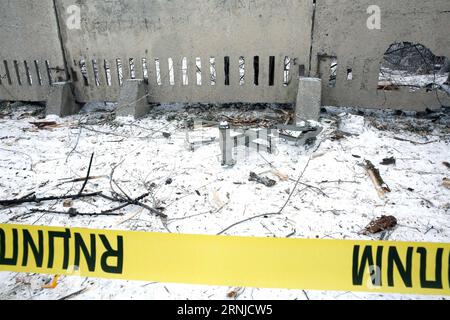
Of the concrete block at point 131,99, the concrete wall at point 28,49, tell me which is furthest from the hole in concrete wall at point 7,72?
the concrete block at point 131,99

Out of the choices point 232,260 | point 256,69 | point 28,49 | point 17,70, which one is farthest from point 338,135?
point 17,70

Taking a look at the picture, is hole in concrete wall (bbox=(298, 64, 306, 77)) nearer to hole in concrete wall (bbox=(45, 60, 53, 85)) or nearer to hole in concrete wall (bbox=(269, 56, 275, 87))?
hole in concrete wall (bbox=(269, 56, 275, 87))

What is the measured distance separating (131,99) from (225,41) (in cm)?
186

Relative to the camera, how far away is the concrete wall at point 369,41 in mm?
4719

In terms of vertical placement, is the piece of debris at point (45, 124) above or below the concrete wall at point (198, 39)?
below

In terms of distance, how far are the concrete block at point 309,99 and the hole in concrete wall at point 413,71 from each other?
1.19 metres

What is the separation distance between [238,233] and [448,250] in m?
1.53

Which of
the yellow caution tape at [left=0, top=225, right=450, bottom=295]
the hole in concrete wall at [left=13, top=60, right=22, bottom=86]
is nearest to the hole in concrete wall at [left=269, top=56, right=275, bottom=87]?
the yellow caution tape at [left=0, top=225, right=450, bottom=295]

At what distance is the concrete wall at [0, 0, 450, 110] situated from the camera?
4.87 metres

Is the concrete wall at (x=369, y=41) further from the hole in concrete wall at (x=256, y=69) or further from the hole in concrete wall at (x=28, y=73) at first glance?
the hole in concrete wall at (x=28, y=73)
